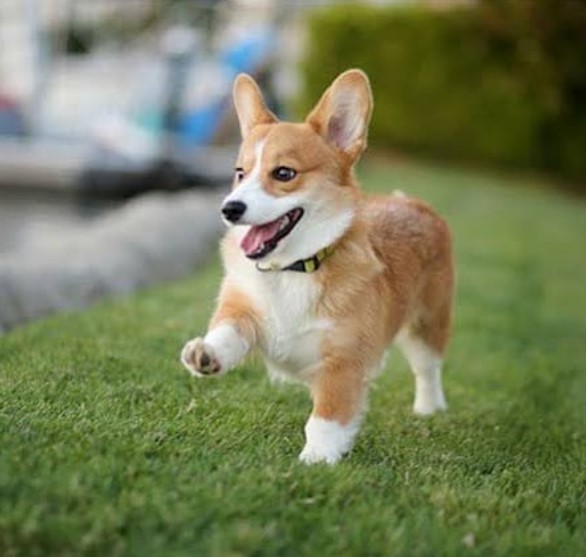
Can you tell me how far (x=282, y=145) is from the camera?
13.1 feet

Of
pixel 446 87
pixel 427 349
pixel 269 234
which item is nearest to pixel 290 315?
pixel 269 234

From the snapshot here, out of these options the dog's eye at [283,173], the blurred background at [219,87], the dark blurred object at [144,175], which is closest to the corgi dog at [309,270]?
the dog's eye at [283,173]

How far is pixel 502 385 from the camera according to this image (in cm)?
621

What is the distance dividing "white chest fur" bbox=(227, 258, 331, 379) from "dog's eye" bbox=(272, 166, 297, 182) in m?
0.32

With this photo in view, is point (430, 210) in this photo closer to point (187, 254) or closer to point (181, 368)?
point (181, 368)

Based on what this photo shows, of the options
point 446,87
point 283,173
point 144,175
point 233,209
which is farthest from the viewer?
point 446,87

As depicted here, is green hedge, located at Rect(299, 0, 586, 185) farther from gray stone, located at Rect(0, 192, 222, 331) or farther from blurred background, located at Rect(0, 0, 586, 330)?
gray stone, located at Rect(0, 192, 222, 331)

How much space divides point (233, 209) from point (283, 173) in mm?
272

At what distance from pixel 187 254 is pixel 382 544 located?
6796 mm

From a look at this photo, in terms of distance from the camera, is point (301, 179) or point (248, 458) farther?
point (301, 179)

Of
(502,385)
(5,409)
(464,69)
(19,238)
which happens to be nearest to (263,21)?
(464,69)

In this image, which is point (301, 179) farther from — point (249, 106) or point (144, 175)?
point (144, 175)

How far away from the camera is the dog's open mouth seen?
12.9ft

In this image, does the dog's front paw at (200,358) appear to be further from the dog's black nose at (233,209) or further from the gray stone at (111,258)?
the gray stone at (111,258)
